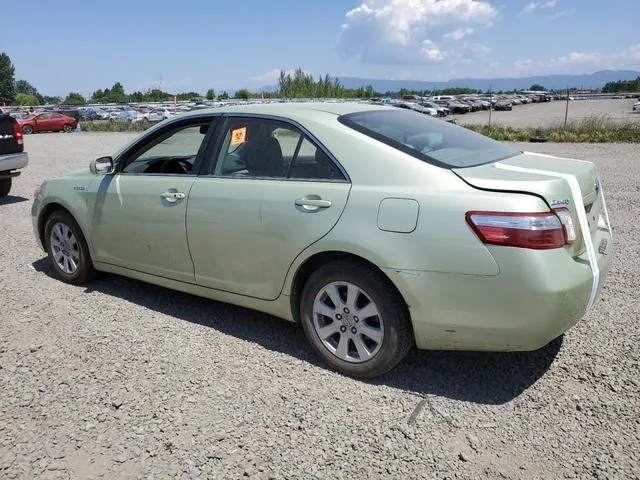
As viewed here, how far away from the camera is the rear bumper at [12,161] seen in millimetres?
9377

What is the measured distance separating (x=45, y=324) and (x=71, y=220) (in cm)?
108

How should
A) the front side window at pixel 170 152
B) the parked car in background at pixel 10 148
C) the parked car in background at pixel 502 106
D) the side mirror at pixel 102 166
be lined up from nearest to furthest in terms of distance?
the front side window at pixel 170 152
the side mirror at pixel 102 166
the parked car in background at pixel 10 148
the parked car in background at pixel 502 106

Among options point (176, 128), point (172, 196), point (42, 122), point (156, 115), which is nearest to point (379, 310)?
point (172, 196)

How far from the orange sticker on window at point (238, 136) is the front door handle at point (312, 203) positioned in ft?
2.69

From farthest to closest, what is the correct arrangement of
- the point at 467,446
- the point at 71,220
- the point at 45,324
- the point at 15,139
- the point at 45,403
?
1. the point at 15,139
2. the point at 71,220
3. the point at 45,324
4. the point at 45,403
5. the point at 467,446

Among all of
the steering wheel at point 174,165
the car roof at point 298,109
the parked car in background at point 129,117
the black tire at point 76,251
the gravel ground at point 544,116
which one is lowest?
the gravel ground at point 544,116

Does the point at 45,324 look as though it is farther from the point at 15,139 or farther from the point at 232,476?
the point at 15,139

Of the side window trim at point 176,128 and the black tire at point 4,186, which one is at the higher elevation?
the side window trim at point 176,128

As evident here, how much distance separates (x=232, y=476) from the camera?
262cm

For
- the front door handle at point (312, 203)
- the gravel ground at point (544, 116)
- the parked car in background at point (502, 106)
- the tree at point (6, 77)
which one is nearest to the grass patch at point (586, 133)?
the gravel ground at point (544, 116)

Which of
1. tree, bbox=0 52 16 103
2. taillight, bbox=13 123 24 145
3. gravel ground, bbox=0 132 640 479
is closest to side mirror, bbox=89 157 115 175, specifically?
gravel ground, bbox=0 132 640 479

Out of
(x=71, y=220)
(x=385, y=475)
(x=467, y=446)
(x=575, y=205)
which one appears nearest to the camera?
(x=385, y=475)

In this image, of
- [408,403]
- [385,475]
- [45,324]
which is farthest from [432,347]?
[45,324]

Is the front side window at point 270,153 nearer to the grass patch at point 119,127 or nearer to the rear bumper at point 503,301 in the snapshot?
the rear bumper at point 503,301
